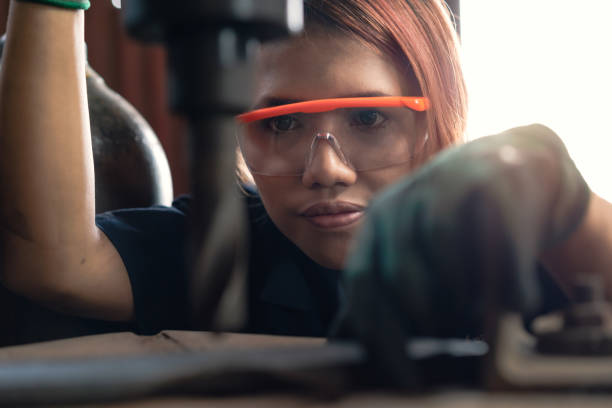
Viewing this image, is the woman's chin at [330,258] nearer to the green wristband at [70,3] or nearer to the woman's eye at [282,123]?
the woman's eye at [282,123]

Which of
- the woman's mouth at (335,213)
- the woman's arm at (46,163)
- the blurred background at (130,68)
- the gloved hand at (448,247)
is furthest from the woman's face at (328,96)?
the blurred background at (130,68)

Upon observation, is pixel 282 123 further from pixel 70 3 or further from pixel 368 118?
pixel 70 3

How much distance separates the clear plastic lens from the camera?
2.35ft

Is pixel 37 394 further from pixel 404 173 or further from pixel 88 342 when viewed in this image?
pixel 404 173

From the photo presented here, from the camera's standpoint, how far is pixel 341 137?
72 cm

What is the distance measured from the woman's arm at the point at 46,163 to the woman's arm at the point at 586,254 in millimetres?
452

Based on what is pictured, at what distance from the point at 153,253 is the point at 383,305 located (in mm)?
553

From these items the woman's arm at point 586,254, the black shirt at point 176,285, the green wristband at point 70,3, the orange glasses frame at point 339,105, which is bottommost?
the black shirt at point 176,285

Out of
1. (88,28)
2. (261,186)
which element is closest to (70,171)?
(261,186)

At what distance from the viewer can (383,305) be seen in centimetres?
29

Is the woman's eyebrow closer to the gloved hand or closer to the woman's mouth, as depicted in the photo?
the woman's mouth

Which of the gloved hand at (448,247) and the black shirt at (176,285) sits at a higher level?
the gloved hand at (448,247)

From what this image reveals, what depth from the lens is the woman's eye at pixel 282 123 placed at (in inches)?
29.4

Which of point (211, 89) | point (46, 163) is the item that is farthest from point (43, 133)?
point (211, 89)
